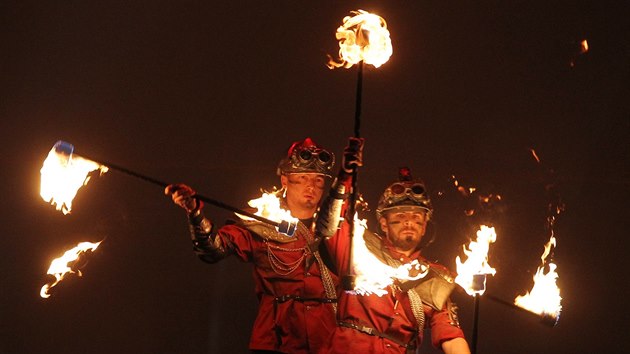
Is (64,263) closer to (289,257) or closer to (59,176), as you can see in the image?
(59,176)

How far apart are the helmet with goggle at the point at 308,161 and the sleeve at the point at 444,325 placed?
3.14 feet

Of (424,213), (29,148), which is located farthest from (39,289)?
(424,213)

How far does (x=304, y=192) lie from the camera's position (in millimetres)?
5172

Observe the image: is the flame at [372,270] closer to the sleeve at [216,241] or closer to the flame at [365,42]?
the sleeve at [216,241]

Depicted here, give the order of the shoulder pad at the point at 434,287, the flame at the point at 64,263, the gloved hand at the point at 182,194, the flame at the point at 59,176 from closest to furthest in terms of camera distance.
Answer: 1. the gloved hand at the point at 182,194
2. the flame at the point at 59,176
3. the shoulder pad at the point at 434,287
4. the flame at the point at 64,263

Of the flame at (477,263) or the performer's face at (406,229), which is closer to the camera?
the flame at (477,263)

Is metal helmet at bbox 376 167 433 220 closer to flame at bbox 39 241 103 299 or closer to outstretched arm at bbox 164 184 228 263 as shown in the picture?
outstretched arm at bbox 164 184 228 263

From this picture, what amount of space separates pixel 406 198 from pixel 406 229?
0.17 metres

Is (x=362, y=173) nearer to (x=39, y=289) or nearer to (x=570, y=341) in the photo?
(x=570, y=341)

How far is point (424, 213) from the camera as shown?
5.16 meters

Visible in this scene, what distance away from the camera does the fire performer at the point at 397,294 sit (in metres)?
4.77

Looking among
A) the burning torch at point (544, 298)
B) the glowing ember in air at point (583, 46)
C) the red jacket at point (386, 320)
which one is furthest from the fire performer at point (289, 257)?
Answer: the glowing ember in air at point (583, 46)

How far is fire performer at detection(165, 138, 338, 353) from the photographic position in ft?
15.8

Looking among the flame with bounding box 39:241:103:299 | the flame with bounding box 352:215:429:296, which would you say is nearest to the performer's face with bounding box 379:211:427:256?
the flame with bounding box 352:215:429:296
